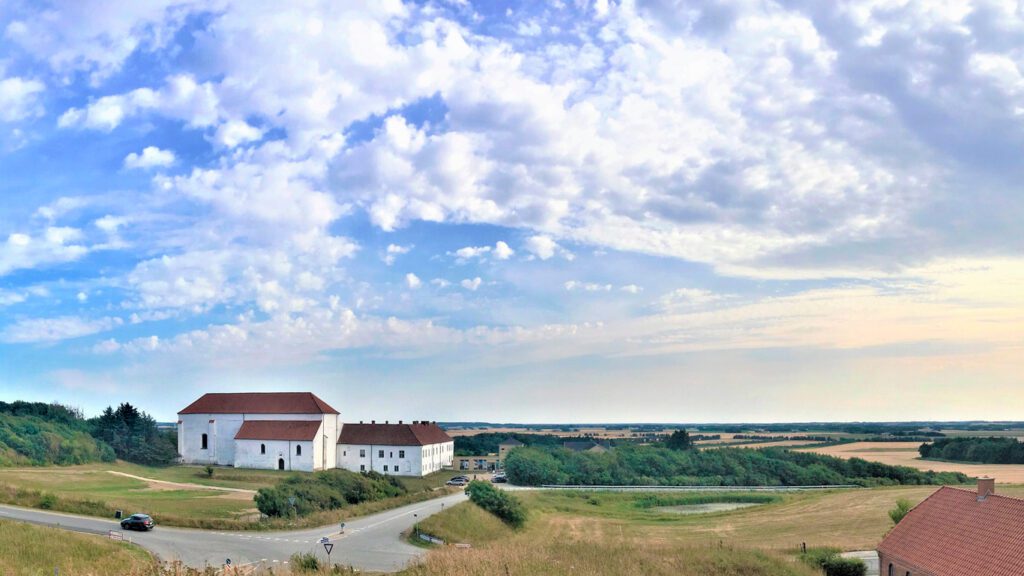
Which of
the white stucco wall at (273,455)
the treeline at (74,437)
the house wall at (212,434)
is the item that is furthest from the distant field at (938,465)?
the treeline at (74,437)

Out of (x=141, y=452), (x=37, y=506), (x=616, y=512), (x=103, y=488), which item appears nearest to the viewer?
(x=37, y=506)

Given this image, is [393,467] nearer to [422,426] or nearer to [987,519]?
[422,426]

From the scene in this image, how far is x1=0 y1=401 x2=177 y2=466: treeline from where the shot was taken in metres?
80.3

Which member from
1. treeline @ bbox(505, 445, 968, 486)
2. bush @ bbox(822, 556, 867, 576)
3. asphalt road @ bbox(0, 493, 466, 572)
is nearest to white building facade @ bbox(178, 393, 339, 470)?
treeline @ bbox(505, 445, 968, 486)

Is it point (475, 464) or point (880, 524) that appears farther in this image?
point (475, 464)

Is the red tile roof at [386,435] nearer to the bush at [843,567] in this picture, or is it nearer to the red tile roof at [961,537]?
the bush at [843,567]

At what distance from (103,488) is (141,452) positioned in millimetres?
39663

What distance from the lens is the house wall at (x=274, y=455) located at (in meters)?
85.8

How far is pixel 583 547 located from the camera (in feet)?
94.9

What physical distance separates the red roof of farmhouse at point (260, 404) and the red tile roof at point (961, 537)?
71.6 m

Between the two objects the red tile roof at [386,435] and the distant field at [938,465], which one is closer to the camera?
the distant field at [938,465]

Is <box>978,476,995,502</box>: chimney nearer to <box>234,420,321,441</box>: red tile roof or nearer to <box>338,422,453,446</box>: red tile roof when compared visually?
<box>338,422,453,446</box>: red tile roof

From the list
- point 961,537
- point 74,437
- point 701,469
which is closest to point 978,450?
point 701,469

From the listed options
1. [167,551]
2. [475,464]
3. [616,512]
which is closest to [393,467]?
[475,464]
